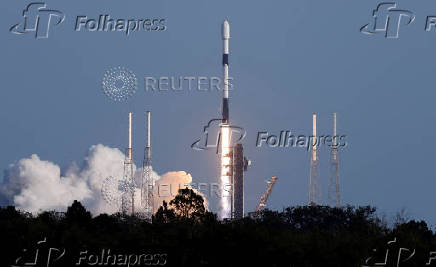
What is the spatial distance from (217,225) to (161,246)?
752 cm

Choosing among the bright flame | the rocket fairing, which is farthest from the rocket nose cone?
the bright flame

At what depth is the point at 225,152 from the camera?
7279 inches

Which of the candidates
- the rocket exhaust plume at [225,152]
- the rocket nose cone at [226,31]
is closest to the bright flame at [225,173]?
the rocket exhaust plume at [225,152]

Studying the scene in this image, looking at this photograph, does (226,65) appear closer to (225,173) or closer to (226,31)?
(226,31)

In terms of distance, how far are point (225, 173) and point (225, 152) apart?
142 inches

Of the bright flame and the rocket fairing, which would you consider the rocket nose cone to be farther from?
the bright flame

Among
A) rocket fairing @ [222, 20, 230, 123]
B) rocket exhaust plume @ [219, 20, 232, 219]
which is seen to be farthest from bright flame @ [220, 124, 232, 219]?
rocket fairing @ [222, 20, 230, 123]

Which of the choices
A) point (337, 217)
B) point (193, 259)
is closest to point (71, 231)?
point (193, 259)

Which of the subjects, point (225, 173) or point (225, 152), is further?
point (225, 173)

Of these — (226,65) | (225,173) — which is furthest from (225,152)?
(226,65)

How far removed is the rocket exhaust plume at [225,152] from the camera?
185 m

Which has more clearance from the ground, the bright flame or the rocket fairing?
the rocket fairing

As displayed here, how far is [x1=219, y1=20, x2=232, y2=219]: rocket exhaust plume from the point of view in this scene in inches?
7293

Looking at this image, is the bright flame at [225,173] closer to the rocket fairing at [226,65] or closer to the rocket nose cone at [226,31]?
the rocket fairing at [226,65]
